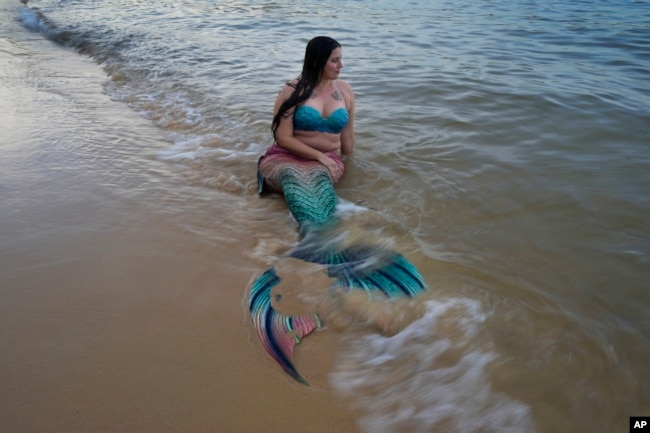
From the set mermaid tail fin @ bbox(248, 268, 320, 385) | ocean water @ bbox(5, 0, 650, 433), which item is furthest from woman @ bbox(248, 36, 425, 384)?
ocean water @ bbox(5, 0, 650, 433)

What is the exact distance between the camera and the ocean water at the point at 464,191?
216 cm

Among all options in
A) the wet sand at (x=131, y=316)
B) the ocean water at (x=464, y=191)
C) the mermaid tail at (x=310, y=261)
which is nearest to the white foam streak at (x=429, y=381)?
the ocean water at (x=464, y=191)

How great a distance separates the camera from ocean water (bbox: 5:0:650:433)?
7.08ft

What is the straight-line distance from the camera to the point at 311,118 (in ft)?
12.6

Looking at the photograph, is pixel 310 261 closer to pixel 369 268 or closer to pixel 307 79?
pixel 369 268

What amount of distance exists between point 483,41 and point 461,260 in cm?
724

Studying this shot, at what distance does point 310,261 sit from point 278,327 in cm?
65

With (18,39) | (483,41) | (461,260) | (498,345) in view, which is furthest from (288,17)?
(498,345)

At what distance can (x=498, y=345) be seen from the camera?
7.73ft

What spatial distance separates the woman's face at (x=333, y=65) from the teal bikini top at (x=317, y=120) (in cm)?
27

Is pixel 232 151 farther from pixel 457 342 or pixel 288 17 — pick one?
pixel 288 17

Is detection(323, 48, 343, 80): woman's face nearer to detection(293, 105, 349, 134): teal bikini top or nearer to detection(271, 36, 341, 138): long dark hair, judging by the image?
detection(271, 36, 341, 138): long dark hair

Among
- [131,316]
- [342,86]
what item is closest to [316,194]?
[342,86]

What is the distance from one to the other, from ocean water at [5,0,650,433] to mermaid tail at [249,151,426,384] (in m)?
0.11
